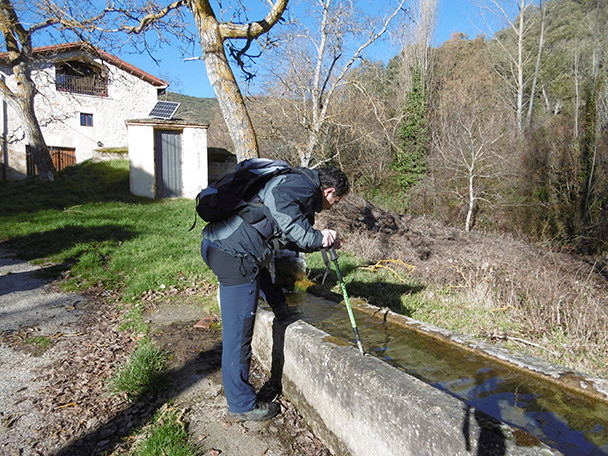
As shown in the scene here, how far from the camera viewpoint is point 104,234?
28.7ft

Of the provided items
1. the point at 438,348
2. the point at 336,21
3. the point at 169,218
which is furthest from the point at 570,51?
the point at 438,348

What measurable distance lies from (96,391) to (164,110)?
15.0m

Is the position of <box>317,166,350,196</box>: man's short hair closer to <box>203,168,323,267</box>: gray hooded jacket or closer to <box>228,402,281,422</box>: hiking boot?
<box>203,168,323,267</box>: gray hooded jacket

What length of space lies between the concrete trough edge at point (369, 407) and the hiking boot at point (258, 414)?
213 mm

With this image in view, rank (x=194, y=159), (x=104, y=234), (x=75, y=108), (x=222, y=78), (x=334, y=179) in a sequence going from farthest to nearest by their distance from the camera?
(x=75, y=108)
(x=194, y=159)
(x=104, y=234)
(x=222, y=78)
(x=334, y=179)

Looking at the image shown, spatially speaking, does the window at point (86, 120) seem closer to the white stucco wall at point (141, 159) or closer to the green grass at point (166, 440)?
the white stucco wall at point (141, 159)

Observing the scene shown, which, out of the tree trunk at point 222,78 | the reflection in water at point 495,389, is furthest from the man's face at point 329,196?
the tree trunk at point 222,78

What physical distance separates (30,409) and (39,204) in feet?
36.2

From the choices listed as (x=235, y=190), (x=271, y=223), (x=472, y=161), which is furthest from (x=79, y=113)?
(x=271, y=223)

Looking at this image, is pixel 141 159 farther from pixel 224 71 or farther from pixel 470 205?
pixel 470 205

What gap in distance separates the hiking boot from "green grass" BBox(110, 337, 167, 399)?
0.78 meters

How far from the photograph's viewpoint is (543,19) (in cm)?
2361

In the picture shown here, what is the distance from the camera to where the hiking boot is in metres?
2.92

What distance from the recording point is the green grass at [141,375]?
3.29 metres
